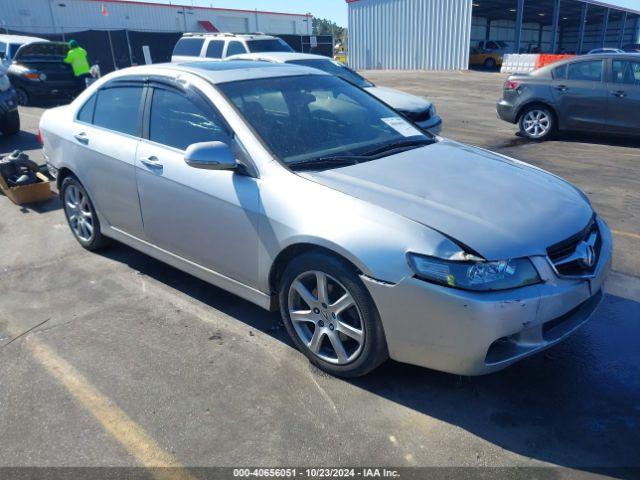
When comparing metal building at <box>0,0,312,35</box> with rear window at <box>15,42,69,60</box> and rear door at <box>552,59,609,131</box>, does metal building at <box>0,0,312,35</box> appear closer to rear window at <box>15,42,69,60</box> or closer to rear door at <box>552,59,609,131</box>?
rear window at <box>15,42,69,60</box>

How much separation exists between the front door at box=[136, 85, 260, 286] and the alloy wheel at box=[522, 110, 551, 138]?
26.3ft

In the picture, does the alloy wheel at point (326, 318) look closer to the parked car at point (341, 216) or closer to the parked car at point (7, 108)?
the parked car at point (341, 216)

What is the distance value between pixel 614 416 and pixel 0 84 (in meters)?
10.4

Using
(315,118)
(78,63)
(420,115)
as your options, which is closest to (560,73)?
(420,115)

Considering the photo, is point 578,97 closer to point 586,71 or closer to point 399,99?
point 586,71

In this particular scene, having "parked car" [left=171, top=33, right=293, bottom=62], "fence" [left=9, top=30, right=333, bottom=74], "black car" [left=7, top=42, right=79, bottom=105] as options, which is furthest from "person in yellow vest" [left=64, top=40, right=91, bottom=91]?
"fence" [left=9, top=30, right=333, bottom=74]

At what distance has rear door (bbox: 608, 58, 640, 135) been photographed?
8.97 meters

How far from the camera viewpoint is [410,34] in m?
35.8

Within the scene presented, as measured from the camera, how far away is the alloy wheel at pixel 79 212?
4832 mm

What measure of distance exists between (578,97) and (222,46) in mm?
8534

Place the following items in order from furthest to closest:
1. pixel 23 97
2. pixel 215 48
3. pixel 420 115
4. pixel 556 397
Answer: pixel 23 97, pixel 215 48, pixel 420 115, pixel 556 397

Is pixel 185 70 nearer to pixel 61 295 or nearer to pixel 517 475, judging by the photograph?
pixel 61 295

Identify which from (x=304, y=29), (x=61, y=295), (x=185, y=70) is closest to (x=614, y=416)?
(x=185, y=70)

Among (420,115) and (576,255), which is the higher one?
(576,255)
